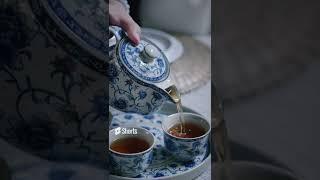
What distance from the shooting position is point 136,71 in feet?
1.99

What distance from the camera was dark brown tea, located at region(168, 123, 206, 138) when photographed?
0.63 m

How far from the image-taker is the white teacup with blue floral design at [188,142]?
613 mm

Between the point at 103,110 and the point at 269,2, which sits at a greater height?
the point at 269,2

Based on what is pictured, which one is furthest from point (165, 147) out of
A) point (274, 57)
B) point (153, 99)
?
point (274, 57)

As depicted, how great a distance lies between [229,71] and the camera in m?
0.66

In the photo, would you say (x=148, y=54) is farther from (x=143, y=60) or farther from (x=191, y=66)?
(x=191, y=66)

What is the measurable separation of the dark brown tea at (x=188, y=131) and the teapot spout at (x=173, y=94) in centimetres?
4

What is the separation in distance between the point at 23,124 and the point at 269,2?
1.27 ft

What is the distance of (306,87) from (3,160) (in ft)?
1.45

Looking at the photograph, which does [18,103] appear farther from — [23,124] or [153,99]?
[153,99]

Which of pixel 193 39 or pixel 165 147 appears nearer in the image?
pixel 165 147

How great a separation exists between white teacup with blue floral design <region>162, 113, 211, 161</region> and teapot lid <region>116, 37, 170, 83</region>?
6 centimetres

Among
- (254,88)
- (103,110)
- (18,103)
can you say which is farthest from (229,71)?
(18,103)

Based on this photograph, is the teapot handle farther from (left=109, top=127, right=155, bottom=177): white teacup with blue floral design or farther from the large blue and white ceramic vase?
(left=109, top=127, right=155, bottom=177): white teacup with blue floral design
